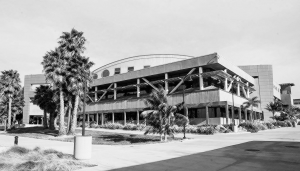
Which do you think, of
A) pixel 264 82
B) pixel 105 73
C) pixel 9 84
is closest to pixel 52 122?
pixel 9 84

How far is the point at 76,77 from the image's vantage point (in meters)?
30.6

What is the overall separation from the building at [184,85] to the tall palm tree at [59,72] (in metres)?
13.4

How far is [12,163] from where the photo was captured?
930cm

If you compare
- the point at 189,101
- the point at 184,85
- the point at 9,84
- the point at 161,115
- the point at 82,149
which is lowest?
the point at 82,149

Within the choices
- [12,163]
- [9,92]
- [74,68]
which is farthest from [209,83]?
[9,92]

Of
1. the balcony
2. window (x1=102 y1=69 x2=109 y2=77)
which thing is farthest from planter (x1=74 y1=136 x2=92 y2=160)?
window (x1=102 y1=69 x2=109 y2=77)

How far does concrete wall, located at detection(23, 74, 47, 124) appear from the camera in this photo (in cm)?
8019

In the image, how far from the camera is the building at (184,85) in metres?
35.4

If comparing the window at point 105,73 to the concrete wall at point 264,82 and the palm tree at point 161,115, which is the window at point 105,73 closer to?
the concrete wall at point 264,82

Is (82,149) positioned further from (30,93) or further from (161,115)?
(30,93)

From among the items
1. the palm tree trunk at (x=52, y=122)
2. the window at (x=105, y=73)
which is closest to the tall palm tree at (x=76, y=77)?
the palm tree trunk at (x=52, y=122)

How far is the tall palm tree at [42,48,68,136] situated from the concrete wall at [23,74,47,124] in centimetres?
5362

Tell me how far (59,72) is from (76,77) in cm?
233

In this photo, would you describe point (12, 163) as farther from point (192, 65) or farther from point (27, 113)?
point (27, 113)
